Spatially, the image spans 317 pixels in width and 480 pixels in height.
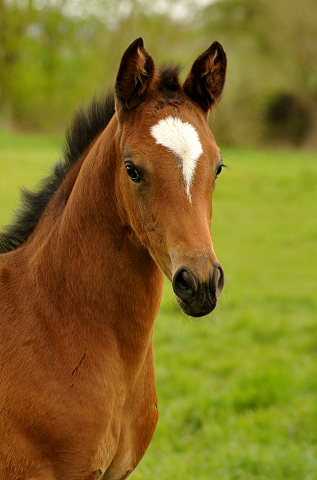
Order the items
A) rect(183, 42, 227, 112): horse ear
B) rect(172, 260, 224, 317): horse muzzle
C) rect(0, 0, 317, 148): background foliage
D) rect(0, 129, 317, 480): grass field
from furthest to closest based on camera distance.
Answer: rect(0, 0, 317, 148): background foliage
rect(0, 129, 317, 480): grass field
rect(183, 42, 227, 112): horse ear
rect(172, 260, 224, 317): horse muzzle

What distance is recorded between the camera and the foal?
2209 millimetres

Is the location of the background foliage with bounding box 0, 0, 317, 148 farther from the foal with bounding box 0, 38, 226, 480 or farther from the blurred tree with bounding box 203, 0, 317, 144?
the foal with bounding box 0, 38, 226, 480

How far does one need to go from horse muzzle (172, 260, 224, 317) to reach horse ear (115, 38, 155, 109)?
80cm

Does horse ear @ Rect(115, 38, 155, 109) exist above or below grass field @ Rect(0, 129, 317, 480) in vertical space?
above

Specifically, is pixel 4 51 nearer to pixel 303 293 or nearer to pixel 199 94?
pixel 303 293

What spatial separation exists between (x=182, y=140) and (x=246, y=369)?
396cm

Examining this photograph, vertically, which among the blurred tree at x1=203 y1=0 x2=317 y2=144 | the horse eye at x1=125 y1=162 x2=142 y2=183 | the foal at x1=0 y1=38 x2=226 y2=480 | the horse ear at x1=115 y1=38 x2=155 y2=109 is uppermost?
the horse ear at x1=115 y1=38 x2=155 y2=109

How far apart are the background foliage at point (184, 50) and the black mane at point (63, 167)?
Result: 21144 millimetres

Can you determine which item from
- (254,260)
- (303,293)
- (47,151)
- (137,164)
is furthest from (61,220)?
(47,151)

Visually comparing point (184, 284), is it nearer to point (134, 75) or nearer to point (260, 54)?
point (134, 75)

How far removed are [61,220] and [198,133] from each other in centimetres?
77

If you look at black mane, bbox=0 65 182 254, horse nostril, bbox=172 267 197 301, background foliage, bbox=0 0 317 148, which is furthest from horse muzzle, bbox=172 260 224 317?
background foliage, bbox=0 0 317 148

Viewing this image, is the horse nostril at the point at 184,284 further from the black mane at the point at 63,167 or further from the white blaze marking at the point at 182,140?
the black mane at the point at 63,167

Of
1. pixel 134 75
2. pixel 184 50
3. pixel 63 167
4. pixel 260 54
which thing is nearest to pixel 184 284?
pixel 134 75
